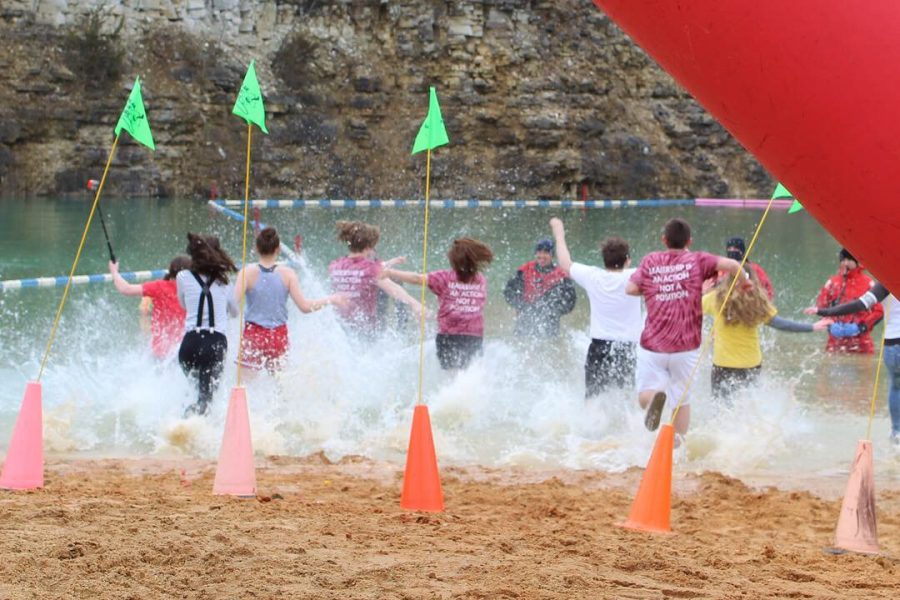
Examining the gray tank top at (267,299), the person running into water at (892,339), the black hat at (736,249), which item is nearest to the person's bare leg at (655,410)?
the person running into water at (892,339)

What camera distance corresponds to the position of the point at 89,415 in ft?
33.0

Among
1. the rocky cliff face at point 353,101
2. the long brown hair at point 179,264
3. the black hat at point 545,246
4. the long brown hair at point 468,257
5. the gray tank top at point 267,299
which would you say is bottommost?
the gray tank top at point 267,299

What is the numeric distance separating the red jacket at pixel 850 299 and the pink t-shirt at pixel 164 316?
5.94 metres

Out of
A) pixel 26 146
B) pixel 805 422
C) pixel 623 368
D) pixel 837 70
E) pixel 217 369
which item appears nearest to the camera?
pixel 837 70

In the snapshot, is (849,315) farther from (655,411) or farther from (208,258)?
(208,258)

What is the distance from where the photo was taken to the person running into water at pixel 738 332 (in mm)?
9188

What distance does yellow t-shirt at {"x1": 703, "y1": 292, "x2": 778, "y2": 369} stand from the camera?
936cm

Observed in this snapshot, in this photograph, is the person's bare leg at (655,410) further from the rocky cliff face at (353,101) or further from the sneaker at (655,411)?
the rocky cliff face at (353,101)

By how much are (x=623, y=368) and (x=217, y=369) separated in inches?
115

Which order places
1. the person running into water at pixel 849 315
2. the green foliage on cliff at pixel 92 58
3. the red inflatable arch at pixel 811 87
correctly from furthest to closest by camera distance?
the green foliage on cliff at pixel 92 58 → the person running into water at pixel 849 315 → the red inflatable arch at pixel 811 87

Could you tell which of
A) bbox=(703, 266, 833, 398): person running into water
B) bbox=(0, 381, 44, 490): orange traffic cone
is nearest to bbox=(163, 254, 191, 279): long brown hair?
bbox=(0, 381, 44, 490): orange traffic cone

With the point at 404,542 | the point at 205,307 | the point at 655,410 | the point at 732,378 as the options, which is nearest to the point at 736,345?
the point at 732,378

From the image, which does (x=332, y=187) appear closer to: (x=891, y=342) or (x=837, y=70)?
(x=891, y=342)

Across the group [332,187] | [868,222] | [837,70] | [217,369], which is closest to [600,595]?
[868,222]
